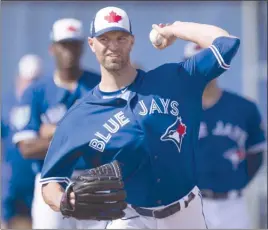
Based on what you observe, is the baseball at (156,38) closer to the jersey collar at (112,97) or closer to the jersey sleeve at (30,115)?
the jersey collar at (112,97)

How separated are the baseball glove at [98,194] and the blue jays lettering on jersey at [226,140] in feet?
8.96

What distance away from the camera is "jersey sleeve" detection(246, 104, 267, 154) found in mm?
7637

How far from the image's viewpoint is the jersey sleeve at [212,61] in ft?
16.3

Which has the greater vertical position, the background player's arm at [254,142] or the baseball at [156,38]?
the baseball at [156,38]

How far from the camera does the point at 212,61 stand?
4.98m

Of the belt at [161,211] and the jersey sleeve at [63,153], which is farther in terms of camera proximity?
the belt at [161,211]

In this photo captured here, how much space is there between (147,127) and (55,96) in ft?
5.98

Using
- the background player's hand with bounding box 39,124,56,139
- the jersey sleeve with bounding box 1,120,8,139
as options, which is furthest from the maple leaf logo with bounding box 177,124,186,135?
the jersey sleeve with bounding box 1,120,8,139

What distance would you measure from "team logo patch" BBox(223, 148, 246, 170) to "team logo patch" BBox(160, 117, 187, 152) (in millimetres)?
Answer: 2663

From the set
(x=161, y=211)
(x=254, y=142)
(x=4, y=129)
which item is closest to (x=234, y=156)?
(x=254, y=142)

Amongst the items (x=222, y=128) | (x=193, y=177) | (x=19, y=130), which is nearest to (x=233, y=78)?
(x=222, y=128)

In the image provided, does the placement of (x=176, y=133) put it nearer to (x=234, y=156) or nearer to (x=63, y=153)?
(x=63, y=153)

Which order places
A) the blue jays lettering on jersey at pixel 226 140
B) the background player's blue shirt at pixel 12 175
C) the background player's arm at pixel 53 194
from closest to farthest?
the background player's arm at pixel 53 194 < the blue jays lettering on jersey at pixel 226 140 < the background player's blue shirt at pixel 12 175

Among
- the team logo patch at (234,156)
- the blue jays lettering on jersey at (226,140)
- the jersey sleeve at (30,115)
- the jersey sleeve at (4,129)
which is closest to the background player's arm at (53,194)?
the jersey sleeve at (30,115)
